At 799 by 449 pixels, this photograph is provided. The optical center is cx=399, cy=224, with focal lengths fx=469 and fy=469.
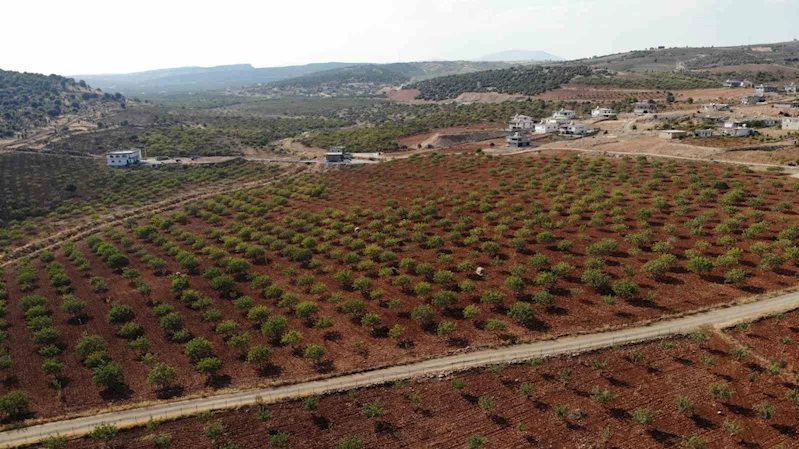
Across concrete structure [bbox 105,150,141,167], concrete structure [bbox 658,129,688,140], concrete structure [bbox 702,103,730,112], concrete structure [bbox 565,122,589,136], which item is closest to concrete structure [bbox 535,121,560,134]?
concrete structure [bbox 565,122,589,136]

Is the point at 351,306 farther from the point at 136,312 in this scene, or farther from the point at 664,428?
the point at 664,428

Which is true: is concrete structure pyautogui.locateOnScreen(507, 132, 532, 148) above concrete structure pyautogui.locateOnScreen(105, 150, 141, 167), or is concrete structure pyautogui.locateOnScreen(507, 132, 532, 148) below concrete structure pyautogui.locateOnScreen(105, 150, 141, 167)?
above

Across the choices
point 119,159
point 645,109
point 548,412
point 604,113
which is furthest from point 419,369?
point 645,109

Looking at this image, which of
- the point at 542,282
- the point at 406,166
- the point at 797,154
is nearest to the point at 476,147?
the point at 406,166

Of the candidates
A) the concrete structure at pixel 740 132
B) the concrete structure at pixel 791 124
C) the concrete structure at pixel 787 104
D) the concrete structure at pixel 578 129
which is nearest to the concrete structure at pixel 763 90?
the concrete structure at pixel 787 104

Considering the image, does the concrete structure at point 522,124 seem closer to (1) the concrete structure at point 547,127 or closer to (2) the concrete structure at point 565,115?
(1) the concrete structure at point 547,127

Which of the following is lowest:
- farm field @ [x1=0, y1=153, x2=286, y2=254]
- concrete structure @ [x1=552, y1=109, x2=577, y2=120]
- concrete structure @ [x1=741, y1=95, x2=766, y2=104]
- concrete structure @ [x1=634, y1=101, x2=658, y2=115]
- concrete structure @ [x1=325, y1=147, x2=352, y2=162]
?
farm field @ [x1=0, y1=153, x2=286, y2=254]

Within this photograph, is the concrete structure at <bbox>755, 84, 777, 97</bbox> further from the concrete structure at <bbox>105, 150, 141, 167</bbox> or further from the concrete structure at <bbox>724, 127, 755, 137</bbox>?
the concrete structure at <bbox>105, 150, 141, 167</bbox>
